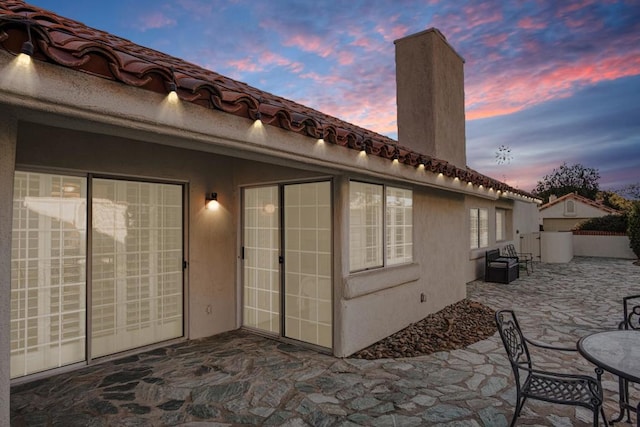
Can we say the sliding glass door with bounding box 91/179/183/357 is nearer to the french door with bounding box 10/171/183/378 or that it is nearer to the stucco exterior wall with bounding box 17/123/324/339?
the french door with bounding box 10/171/183/378

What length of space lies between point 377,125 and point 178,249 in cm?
1342

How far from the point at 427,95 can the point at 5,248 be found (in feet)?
30.7

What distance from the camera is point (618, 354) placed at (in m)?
2.97

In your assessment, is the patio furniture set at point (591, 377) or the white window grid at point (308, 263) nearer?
the patio furniture set at point (591, 377)

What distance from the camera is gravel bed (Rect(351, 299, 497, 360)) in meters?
5.69

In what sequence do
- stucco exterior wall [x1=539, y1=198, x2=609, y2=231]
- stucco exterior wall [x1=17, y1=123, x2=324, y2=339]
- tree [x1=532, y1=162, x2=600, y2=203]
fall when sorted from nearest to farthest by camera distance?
stucco exterior wall [x1=17, y1=123, x2=324, y2=339] < stucco exterior wall [x1=539, y1=198, x2=609, y2=231] < tree [x1=532, y1=162, x2=600, y2=203]

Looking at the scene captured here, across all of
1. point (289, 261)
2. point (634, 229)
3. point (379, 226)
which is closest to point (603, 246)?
point (634, 229)

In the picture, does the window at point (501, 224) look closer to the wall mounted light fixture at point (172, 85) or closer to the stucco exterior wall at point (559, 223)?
the stucco exterior wall at point (559, 223)

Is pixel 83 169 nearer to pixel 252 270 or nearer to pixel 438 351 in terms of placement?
pixel 252 270

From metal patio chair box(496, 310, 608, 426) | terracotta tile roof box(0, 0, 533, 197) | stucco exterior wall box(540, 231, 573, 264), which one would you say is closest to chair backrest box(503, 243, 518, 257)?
stucco exterior wall box(540, 231, 573, 264)

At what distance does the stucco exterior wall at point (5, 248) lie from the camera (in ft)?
7.42

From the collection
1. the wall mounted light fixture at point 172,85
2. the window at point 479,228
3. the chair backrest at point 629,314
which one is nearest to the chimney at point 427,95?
the window at point 479,228

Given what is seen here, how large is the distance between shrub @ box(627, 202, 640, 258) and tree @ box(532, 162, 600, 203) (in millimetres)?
38587

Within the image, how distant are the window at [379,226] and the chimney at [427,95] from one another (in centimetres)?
298
